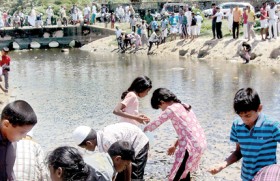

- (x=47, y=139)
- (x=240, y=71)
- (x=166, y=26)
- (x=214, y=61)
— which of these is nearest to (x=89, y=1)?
(x=166, y=26)

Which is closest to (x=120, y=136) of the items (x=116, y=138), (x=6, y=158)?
(x=116, y=138)

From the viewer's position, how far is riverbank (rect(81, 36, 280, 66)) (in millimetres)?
20672

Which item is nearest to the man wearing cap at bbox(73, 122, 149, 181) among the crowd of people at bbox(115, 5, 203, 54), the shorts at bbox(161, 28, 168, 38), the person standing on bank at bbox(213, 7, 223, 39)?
the person standing on bank at bbox(213, 7, 223, 39)

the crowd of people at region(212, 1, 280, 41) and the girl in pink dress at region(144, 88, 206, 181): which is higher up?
the crowd of people at region(212, 1, 280, 41)

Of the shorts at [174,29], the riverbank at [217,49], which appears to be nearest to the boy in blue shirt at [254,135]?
the riverbank at [217,49]

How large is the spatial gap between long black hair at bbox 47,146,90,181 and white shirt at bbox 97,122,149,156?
124 cm

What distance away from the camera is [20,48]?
121ft

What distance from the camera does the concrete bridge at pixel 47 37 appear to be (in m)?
36.4

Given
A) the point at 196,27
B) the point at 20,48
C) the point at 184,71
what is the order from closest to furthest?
the point at 184,71
the point at 196,27
the point at 20,48

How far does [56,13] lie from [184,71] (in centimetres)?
2483

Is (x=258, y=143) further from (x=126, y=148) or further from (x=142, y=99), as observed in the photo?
(x=142, y=99)

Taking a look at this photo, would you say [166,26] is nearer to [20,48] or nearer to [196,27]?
[196,27]

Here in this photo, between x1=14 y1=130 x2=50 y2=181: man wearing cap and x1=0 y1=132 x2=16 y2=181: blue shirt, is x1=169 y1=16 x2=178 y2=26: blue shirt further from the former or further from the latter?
x1=0 y1=132 x2=16 y2=181: blue shirt

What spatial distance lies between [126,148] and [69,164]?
99cm
